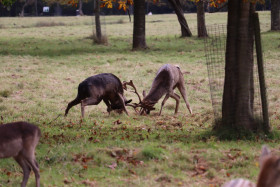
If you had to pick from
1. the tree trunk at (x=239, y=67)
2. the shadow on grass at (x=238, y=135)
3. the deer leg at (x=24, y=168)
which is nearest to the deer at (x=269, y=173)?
the deer leg at (x=24, y=168)

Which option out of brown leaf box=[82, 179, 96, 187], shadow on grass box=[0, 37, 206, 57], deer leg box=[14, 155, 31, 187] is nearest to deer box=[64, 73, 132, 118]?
brown leaf box=[82, 179, 96, 187]

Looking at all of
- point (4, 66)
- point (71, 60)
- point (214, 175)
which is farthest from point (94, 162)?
point (71, 60)

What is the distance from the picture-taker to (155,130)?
32.3 ft

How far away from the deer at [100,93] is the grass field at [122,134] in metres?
0.36

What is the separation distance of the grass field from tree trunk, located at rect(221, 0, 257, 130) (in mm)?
479

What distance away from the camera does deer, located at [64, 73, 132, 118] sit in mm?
11930

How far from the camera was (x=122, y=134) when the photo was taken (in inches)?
368

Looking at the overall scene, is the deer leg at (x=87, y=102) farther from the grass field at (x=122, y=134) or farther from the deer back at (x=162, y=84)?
the deer back at (x=162, y=84)

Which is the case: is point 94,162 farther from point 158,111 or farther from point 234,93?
point 158,111

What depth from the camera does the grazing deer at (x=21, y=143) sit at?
5.99 meters

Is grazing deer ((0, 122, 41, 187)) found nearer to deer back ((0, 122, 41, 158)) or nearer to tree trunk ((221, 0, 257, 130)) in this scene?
deer back ((0, 122, 41, 158))

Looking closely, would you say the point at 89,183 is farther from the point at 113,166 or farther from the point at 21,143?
the point at 21,143

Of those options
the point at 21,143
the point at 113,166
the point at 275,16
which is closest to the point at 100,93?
the point at 113,166

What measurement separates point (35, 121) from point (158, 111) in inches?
148
